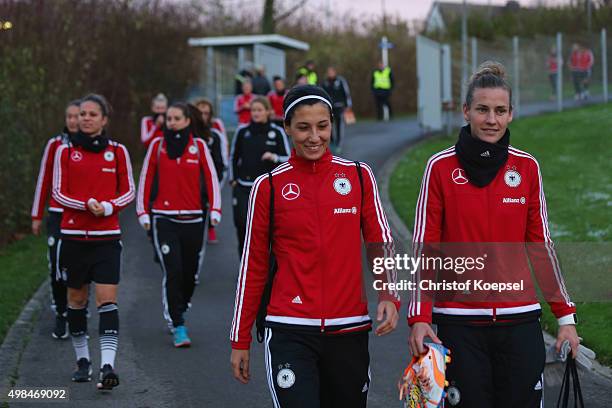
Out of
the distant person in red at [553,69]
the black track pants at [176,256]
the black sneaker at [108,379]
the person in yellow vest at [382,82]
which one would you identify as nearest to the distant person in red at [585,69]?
the distant person in red at [553,69]

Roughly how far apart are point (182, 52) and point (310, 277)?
26.4 m

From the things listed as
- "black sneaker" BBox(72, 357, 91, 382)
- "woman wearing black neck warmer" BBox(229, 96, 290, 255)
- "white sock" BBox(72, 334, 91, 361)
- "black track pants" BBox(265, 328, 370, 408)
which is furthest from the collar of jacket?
"woman wearing black neck warmer" BBox(229, 96, 290, 255)

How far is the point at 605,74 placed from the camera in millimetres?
37625

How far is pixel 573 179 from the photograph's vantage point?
20.0 metres

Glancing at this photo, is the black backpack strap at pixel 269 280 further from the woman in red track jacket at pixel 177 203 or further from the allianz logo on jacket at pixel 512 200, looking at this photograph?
the woman in red track jacket at pixel 177 203

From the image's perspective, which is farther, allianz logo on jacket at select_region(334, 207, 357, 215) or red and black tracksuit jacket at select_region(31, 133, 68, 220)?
red and black tracksuit jacket at select_region(31, 133, 68, 220)

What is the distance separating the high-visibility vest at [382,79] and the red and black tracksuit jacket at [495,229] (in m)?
32.9

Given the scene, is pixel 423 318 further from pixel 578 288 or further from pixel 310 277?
pixel 578 288

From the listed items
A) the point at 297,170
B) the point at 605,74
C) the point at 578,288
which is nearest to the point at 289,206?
the point at 297,170

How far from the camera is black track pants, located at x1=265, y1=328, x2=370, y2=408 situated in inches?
182

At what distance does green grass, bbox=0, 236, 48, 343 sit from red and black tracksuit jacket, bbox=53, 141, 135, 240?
87.3 inches

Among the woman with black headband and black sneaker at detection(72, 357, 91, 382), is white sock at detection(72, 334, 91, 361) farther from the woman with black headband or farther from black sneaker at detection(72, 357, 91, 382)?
the woman with black headband

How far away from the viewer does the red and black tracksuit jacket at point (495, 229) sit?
465cm

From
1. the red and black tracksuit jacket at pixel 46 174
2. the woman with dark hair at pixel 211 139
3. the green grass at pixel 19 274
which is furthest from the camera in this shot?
A: the green grass at pixel 19 274
